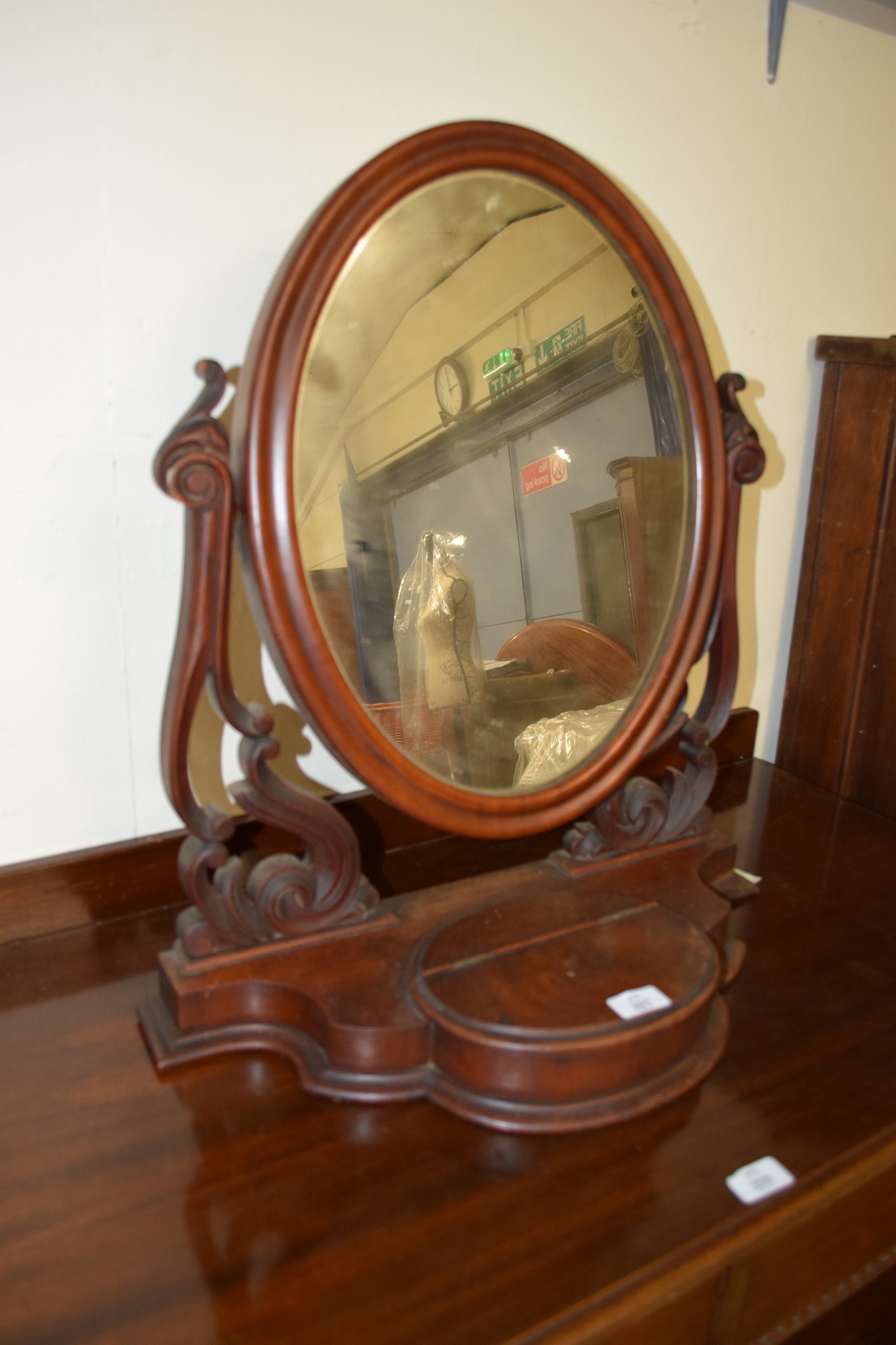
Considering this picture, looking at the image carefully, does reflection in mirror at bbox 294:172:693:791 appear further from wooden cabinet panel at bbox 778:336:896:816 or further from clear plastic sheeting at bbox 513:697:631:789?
wooden cabinet panel at bbox 778:336:896:816

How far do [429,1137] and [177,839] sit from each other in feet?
1.42

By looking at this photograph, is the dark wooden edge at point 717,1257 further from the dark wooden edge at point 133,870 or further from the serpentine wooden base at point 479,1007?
the dark wooden edge at point 133,870

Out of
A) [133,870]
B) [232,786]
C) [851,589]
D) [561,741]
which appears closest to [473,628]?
[561,741]

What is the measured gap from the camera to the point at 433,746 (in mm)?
901

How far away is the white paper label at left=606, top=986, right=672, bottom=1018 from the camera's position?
79 centimetres

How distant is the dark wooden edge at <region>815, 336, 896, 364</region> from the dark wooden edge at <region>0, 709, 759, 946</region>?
0.80 meters

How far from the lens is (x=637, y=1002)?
2.62 feet

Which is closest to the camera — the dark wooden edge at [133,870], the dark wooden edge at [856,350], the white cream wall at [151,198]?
the white cream wall at [151,198]

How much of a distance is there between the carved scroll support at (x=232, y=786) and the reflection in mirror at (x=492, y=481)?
0.08 metres

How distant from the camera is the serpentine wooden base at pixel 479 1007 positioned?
0.76 m

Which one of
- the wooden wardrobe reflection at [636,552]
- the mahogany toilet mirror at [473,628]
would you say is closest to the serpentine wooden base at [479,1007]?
the mahogany toilet mirror at [473,628]

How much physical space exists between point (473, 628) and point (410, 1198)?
480 millimetres

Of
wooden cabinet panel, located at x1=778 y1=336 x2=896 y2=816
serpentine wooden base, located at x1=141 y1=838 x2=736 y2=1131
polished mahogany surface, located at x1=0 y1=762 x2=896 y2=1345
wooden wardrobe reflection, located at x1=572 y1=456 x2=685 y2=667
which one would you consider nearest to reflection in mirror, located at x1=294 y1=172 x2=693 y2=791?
wooden wardrobe reflection, located at x1=572 y1=456 x2=685 y2=667

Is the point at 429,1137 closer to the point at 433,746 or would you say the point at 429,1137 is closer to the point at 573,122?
the point at 433,746
